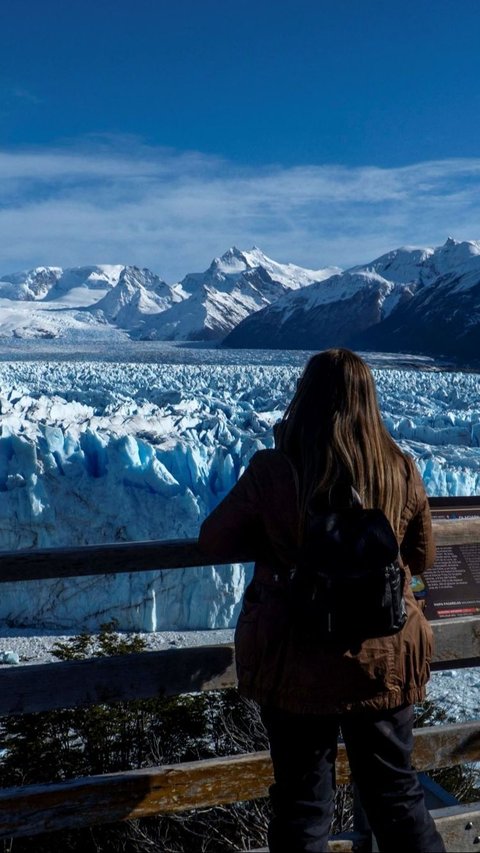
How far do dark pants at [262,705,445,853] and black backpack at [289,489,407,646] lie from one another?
0.23 m

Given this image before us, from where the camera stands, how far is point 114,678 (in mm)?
2404

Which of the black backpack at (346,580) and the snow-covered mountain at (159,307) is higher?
the snow-covered mountain at (159,307)

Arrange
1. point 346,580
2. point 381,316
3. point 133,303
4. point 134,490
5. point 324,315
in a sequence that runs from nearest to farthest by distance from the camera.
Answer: point 346,580 < point 134,490 < point 381,316 < point 324,315 < point 133,303

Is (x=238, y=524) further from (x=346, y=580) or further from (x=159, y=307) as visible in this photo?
(x=159, y=307)

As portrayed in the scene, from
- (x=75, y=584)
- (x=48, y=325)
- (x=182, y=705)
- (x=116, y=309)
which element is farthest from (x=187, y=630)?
(x=116, y=309)

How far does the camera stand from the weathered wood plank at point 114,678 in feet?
7.63

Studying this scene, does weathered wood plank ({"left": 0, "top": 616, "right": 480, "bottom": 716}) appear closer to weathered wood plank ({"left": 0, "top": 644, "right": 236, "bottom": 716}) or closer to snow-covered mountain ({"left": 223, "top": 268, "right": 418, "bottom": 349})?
weathered wood plank ({"left": 0, "top": 644, "right": 236, "bottom": 716})

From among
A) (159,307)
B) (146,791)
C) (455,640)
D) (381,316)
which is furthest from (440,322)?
(159,307)

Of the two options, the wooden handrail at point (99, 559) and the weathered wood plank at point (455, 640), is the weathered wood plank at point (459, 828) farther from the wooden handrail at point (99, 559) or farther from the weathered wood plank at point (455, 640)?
the wooden handrail at point (99, 559)

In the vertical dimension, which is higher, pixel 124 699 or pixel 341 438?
pixel 341 438

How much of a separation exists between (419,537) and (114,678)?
1.03 metres

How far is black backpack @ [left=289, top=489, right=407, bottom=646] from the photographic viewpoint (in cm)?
173

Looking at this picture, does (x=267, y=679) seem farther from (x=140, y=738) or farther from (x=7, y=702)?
(x=140, y=738)

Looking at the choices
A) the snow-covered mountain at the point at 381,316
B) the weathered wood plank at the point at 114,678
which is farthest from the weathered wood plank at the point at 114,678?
the snow-covered mountain at the point at 381,316
